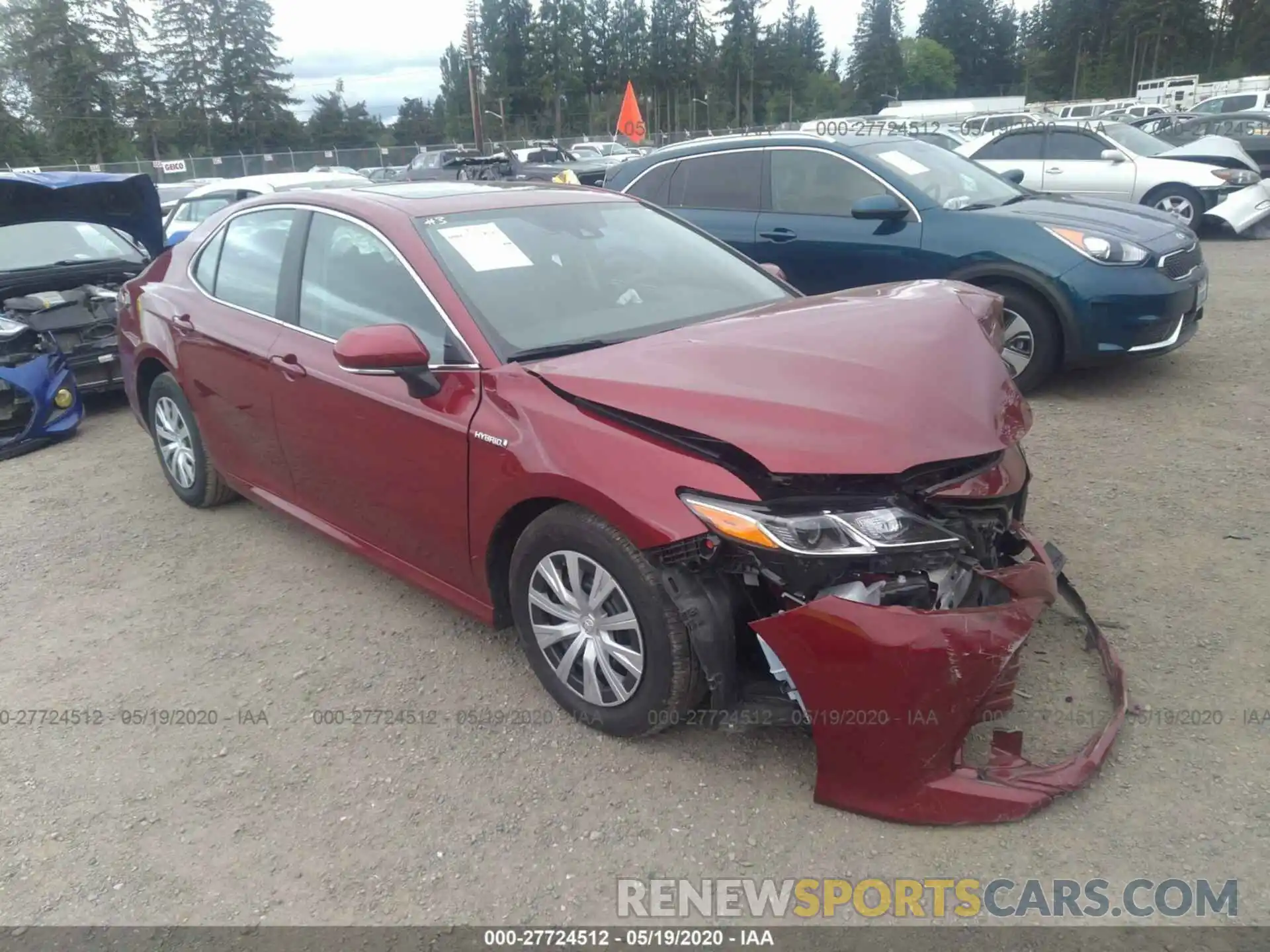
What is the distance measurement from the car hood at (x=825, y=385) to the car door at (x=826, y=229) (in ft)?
10.6

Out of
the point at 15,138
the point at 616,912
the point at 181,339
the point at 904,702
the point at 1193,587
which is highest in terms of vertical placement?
the point at 15,138

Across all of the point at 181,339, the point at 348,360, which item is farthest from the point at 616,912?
the point at 181,339

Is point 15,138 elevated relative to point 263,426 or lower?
elevated

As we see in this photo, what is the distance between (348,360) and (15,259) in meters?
6.02

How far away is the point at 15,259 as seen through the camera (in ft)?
23.9

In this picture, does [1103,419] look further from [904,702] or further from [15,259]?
[15,259]

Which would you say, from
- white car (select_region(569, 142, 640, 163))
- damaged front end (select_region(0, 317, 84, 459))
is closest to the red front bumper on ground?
damaged front end (select_region(0, 317, 84, 459))

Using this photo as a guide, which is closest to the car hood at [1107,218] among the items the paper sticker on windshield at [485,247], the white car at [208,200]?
the paper sticker on windshield at [485,247]

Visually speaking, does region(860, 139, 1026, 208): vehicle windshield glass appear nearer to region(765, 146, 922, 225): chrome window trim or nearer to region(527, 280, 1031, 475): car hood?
region(765, 146, 922, 225): chrome window trim

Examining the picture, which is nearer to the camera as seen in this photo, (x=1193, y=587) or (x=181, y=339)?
(x=1193, y=587)

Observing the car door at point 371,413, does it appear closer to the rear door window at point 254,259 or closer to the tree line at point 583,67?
the rear door window at point 254,259

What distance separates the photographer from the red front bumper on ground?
7.60 ft

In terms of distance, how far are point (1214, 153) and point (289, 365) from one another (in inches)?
530

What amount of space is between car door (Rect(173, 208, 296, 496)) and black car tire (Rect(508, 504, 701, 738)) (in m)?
1.65
